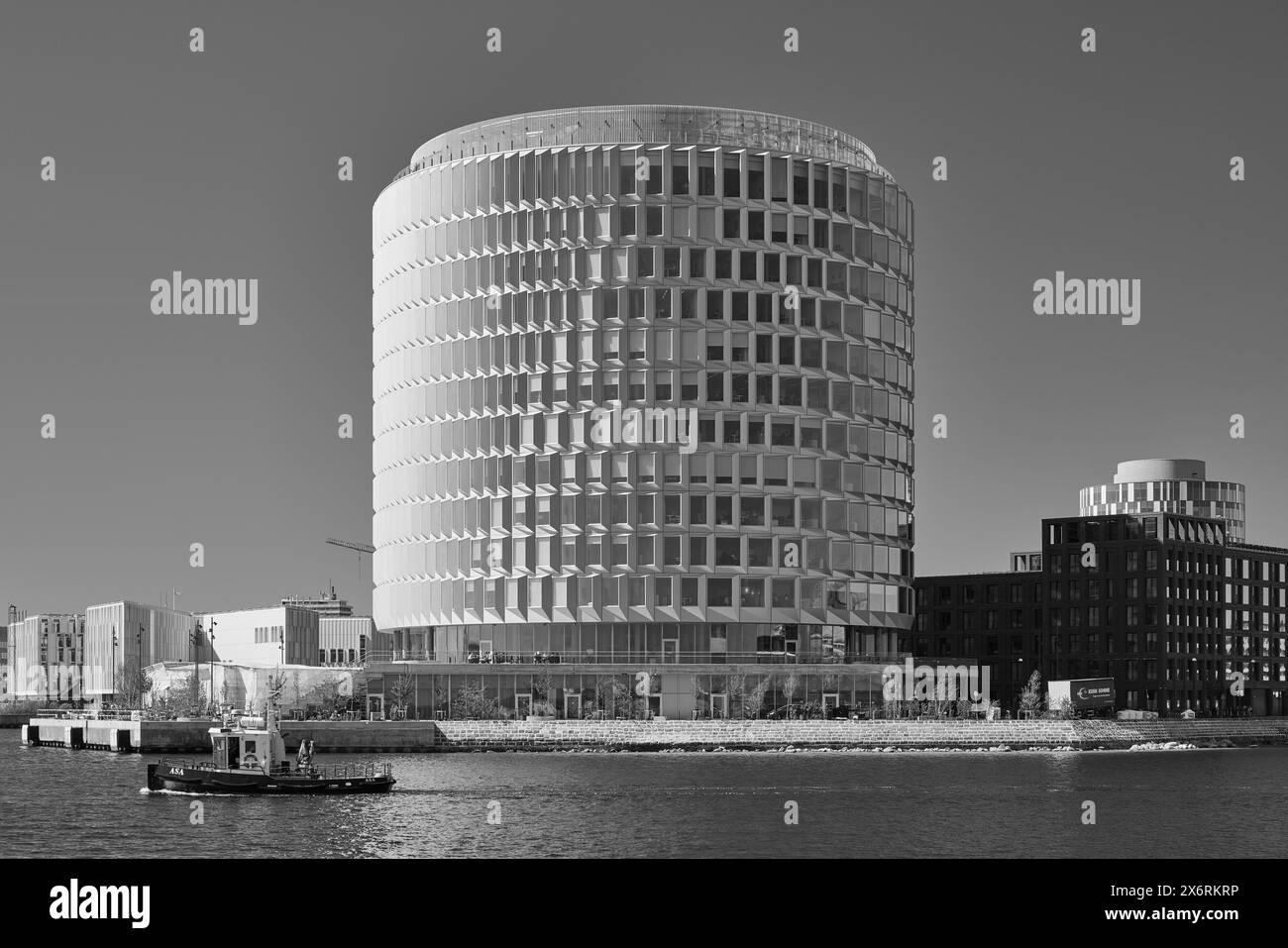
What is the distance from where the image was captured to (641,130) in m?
182

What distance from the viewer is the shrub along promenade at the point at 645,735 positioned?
147 meters

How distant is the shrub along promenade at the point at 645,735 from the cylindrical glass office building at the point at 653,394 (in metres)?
21.1

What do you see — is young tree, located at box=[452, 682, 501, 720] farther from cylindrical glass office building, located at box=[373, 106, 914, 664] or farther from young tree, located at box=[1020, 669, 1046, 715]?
young tree, located at box=[1020, 669, 1046, 715]

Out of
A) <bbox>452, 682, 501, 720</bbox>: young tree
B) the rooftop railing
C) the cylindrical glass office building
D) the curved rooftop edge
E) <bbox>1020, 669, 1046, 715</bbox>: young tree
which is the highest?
the curved rooftop edge

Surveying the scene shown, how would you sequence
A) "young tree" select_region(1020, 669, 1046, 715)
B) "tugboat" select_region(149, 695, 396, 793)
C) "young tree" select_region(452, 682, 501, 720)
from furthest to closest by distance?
"young tree" select_region(1020, 669, 1046, 715), "young tree" select_region(452, 682, 501, 720), "tugboat" select_region(149, 695, 396, 793)

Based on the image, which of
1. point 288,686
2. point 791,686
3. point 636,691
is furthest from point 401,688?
point 791,686

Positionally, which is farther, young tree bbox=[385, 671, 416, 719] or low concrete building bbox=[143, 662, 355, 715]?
low concrete building bbox=[143, 662, 355, 715]

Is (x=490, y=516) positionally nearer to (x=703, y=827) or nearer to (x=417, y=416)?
(x=417, y=416)

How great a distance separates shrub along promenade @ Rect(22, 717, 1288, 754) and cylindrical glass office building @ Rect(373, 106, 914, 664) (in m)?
21.1

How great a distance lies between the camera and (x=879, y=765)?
130875mm

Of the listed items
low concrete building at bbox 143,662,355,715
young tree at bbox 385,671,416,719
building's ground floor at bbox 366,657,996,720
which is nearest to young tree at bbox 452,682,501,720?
building's ground floor at bbox 366,657,996,720

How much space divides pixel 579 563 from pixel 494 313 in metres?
26.6

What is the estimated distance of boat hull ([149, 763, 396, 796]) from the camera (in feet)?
333
